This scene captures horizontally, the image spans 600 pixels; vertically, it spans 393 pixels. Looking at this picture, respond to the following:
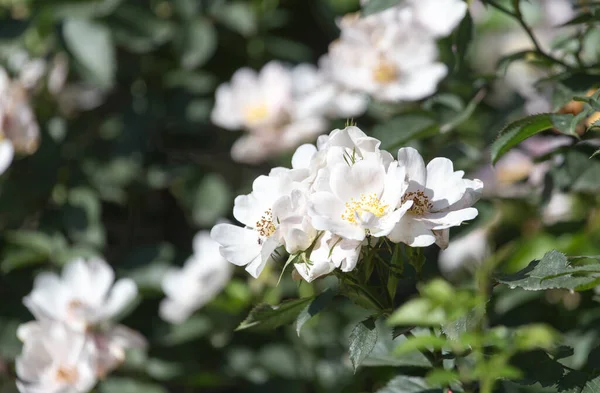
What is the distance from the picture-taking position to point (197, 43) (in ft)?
7.31

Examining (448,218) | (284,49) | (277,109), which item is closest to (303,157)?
(448,218)

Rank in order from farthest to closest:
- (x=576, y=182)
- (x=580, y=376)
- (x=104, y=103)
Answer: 1. (x=104, y=103)
2. (x=576, y=182)
3. (x=580, y=376)

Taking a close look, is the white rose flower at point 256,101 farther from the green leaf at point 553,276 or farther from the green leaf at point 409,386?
the green leaf at point 553,276

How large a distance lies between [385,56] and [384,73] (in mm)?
36

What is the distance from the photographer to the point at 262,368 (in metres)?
2.05

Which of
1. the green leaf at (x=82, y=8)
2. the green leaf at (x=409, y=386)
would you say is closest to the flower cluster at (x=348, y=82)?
the green leaf at (x=82, y=8)

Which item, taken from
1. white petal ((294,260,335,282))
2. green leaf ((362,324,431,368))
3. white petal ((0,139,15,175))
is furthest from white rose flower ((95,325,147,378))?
white petal ((294,260,335,282))

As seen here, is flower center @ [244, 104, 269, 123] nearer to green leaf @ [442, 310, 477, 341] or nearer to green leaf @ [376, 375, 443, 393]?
green leaf @ [376, 375, 443, 393]

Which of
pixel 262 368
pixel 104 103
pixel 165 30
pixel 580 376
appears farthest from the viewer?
pixel 104 103

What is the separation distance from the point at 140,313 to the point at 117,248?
0.32 metres

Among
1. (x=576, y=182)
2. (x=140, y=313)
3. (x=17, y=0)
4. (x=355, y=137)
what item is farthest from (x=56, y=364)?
(x=17, y=0)

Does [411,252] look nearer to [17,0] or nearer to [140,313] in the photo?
[140,313]

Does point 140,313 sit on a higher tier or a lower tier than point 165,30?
lower

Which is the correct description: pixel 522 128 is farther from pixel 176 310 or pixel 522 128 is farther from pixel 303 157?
pixel 176 310
